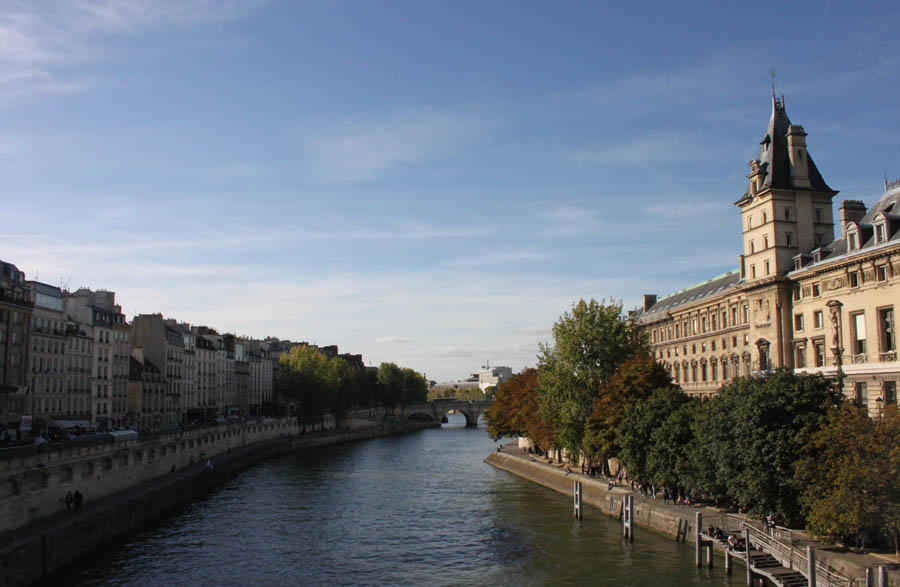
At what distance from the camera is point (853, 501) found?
97.6 feet

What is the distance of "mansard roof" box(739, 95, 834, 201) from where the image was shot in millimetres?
63375

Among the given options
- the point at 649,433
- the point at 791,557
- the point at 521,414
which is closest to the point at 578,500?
the point at 649,433

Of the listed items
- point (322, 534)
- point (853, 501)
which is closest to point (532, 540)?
point (322, 534)

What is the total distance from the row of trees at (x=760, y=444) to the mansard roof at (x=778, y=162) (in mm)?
18874

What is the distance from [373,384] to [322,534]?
147 m

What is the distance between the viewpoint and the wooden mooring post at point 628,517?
43.3m

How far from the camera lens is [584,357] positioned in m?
69.7

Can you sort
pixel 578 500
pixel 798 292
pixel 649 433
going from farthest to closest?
pixel 798 292
pixel 578 500
pixel 649 433

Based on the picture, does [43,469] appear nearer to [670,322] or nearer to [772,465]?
[772,465]

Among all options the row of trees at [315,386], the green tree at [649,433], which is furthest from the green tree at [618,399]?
the row of trees at [315,386]

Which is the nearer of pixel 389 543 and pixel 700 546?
pixel 700 546

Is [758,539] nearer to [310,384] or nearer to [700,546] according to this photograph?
[700,546]

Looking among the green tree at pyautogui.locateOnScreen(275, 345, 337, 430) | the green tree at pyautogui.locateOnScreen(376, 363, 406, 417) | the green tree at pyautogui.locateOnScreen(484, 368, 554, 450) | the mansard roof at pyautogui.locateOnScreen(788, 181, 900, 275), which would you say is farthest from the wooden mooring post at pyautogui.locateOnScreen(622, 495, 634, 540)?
the green tree at pyautogui.locateOnScreen(376, 363, 406, 417)

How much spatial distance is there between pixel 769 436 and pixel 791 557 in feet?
18.7
